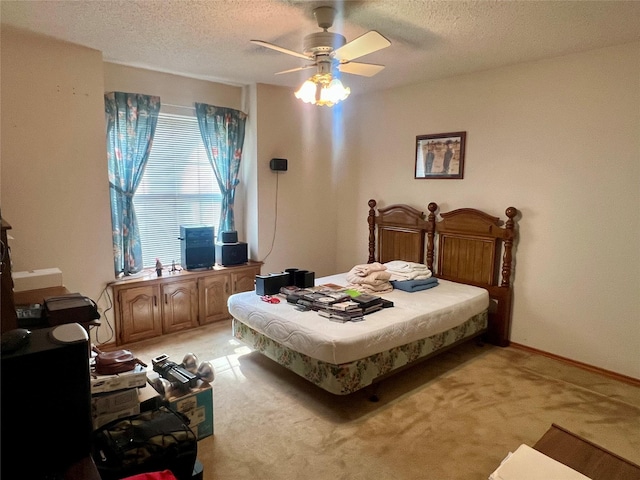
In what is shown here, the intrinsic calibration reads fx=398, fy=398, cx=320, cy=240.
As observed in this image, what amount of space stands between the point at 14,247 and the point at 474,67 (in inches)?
162

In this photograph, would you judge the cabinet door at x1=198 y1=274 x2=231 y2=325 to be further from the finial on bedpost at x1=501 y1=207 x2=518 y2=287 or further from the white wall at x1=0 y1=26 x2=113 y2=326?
the finial on bedpost at x1=501 y1=207 x2=518 y2=287

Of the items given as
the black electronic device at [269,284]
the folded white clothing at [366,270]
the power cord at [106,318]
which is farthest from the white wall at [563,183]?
the power cord at [106,318]

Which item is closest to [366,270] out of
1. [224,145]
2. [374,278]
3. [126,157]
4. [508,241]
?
[374,278]

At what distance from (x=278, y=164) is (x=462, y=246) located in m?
2.16

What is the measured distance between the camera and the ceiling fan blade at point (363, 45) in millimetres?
2277

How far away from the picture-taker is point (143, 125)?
12.4 feet

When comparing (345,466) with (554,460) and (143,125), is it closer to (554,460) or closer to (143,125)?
(554,460)

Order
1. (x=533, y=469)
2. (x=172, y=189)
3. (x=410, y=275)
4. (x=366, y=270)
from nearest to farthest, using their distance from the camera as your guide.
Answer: (x=533, y=469) → (x=366, y=270) → (x=410, y=275) → (x=172, y=189)

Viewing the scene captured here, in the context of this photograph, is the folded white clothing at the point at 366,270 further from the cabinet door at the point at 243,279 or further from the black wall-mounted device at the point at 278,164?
the black wall-mounted device at the point at 278,164

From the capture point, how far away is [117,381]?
6.82 ft

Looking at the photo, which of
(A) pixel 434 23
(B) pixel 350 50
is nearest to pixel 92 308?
(B) pixel 350 50

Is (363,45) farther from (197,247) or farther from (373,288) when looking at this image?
(197,247)

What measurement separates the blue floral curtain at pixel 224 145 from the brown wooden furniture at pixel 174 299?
64cm

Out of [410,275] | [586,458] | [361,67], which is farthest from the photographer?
[410,275]
